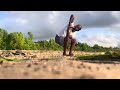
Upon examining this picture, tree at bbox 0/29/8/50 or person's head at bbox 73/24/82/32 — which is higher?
person's head at bbox 73/24/82/32

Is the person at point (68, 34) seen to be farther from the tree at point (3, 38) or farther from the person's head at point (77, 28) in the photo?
the tree at point (3, 38)

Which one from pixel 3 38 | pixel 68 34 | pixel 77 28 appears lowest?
pixel 3 38

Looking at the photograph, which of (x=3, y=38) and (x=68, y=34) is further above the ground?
(x=68, y=34)

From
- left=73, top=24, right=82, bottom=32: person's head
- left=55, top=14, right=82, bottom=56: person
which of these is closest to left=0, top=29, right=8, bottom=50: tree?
left=55, top=14, right=82, bottom=56: person

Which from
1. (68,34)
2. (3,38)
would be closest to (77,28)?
(68,34)

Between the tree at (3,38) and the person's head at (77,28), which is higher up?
the person's head at (77,28)

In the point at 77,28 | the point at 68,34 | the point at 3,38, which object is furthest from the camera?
the point at 3,38

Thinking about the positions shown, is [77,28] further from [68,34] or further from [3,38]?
[3,38]

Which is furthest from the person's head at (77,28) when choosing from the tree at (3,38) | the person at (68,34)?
the tree at (3,38)

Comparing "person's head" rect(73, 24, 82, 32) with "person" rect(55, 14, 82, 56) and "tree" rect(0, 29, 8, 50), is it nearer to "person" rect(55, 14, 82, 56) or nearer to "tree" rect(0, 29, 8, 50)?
"person" rect(55, 14, 82, 56)

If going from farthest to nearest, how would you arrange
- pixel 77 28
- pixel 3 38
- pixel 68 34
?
pixel 3 38 → pixel 68 34 → pixel 77 28

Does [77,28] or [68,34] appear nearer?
[77,28]
